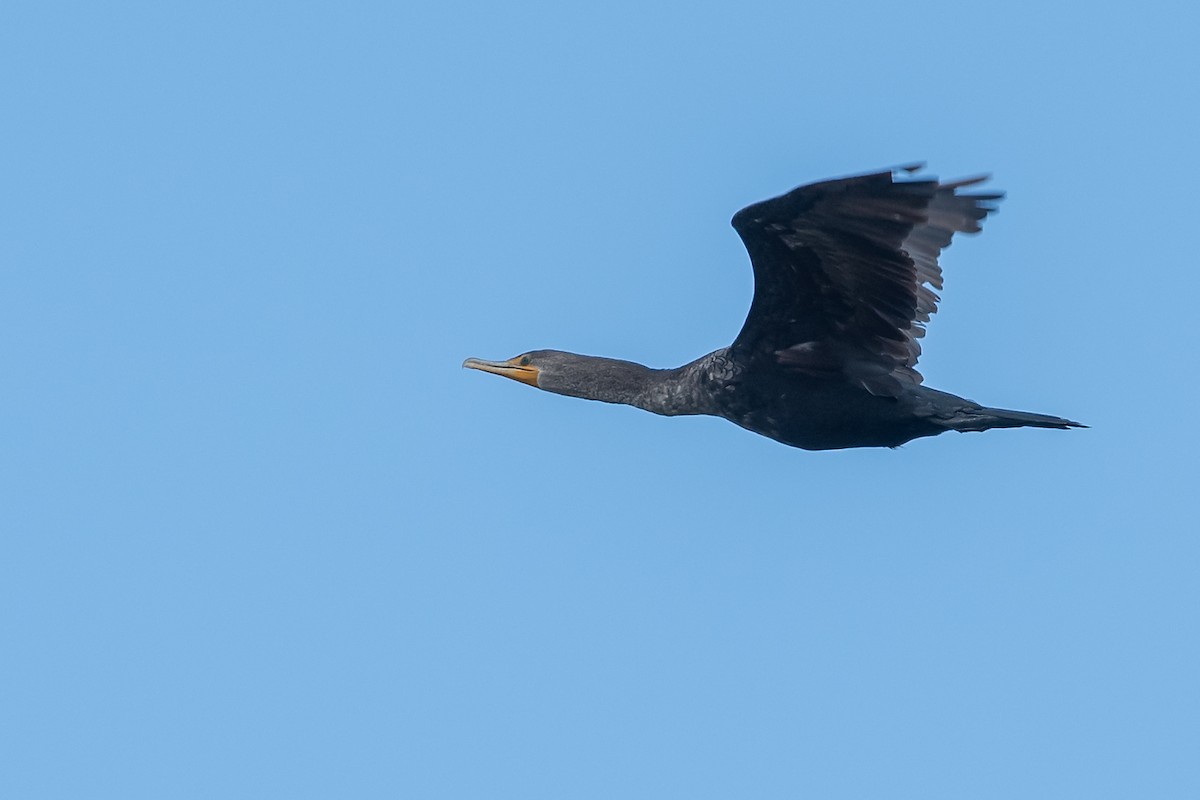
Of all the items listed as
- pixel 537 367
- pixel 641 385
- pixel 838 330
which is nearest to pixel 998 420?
pixel 838 330

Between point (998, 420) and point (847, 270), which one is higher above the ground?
point (847, 270)

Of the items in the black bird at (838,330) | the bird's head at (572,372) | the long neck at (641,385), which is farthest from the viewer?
the bird's head at (572,372)

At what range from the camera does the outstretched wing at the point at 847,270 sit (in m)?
10.4

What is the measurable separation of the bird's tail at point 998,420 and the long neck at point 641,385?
1.77 m

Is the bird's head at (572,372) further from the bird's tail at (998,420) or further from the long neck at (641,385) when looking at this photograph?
the bird's tail at (998,420)

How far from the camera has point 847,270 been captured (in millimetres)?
11117

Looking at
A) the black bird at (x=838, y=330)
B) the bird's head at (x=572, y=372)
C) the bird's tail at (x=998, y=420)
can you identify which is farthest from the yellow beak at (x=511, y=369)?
the bird's tail at (x=998, y=420)

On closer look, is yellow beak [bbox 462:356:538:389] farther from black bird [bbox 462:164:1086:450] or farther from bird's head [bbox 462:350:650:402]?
black bird [bbox 462:164:1086:450]

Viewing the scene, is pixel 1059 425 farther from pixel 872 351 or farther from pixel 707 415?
pixel 707 415

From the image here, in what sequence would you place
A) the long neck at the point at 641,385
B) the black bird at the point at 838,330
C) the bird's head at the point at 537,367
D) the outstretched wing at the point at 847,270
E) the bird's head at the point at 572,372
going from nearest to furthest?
the outstretched wing at the point at 847,270
the black bird at the point at 838,330
the long neck at the point at 641,385
the bird's head at the point at 572,372
the bird's head at the point at 537,367

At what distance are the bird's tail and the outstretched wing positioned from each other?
0.47m

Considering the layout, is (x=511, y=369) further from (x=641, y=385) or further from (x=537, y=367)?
(x=641, y=385)

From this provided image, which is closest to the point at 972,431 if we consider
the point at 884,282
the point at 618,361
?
the point at 884,282

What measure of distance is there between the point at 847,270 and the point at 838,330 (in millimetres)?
632
